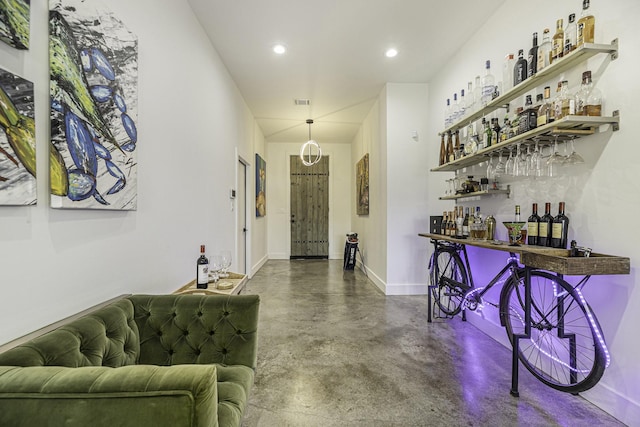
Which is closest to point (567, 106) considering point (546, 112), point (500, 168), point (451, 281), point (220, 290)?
point (546, 112)

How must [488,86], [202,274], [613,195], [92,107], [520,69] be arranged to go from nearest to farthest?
[92,107]
[613,195]
[202,274]
[520,69]
[488,86]

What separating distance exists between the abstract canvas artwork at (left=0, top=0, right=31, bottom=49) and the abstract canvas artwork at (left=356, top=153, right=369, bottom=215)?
500 centimetres

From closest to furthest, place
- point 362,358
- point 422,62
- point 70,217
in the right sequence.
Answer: point 70,217 → point 362,358 → point 422,62

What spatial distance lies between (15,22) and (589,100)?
9.76 ft

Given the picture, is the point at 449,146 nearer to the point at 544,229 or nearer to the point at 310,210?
the point at 544,229

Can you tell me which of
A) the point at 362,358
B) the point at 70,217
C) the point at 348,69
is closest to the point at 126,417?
the point at 70,217

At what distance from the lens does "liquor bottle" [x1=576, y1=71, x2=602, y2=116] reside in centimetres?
183

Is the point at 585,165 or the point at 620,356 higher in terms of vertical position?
the point at 585,165

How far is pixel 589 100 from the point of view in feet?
6.10

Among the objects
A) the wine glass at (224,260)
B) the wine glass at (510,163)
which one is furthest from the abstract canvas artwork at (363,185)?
the wine glass at (224,260)

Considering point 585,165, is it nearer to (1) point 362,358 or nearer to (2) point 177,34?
(1) point 362,358

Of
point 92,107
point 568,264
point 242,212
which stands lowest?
point 568,264

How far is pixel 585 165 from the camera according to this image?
196 cm

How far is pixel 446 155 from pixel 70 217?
142 inches
